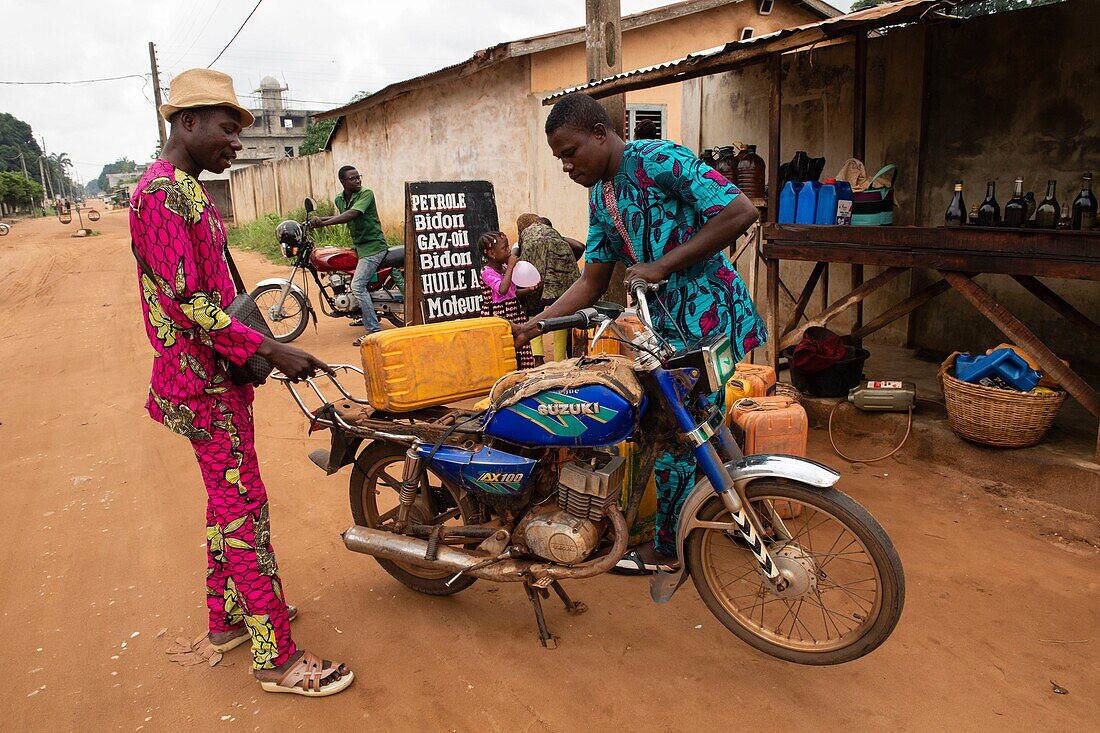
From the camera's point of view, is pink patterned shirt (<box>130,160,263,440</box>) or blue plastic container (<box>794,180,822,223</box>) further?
blue plastic container (<box>794,180,822,223</box>)

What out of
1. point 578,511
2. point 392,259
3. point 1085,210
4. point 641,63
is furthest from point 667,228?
point 641,63

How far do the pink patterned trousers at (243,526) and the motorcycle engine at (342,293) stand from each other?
587 centimetres

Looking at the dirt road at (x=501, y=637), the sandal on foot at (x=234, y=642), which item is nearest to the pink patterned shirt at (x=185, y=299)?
the sandal on foot at (x=234, y=642)

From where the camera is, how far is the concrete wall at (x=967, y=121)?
528 centimetres

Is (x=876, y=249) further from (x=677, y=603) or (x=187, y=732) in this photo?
(x=187, y=732)

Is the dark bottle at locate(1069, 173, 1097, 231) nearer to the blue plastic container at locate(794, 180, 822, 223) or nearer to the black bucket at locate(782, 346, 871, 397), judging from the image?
the black bucket at locate(782, 346, 871, 397)

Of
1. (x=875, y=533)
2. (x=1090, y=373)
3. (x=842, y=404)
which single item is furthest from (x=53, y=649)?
(x=1090, y=373)

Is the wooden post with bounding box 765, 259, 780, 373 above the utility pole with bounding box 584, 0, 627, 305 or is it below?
below

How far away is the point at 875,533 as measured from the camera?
2230mm

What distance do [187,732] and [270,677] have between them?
30 centimetres

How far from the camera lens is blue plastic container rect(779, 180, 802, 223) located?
5.39 m

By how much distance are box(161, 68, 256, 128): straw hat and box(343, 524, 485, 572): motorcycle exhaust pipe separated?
170cm

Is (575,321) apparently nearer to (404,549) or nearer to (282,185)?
(404,549)

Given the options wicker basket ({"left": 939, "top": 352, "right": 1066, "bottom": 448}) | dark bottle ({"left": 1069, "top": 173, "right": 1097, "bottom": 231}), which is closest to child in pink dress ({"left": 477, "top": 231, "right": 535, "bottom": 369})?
wicker basket ({"left": 939, "top": 352, "right": 1066, "bottom": 448})
